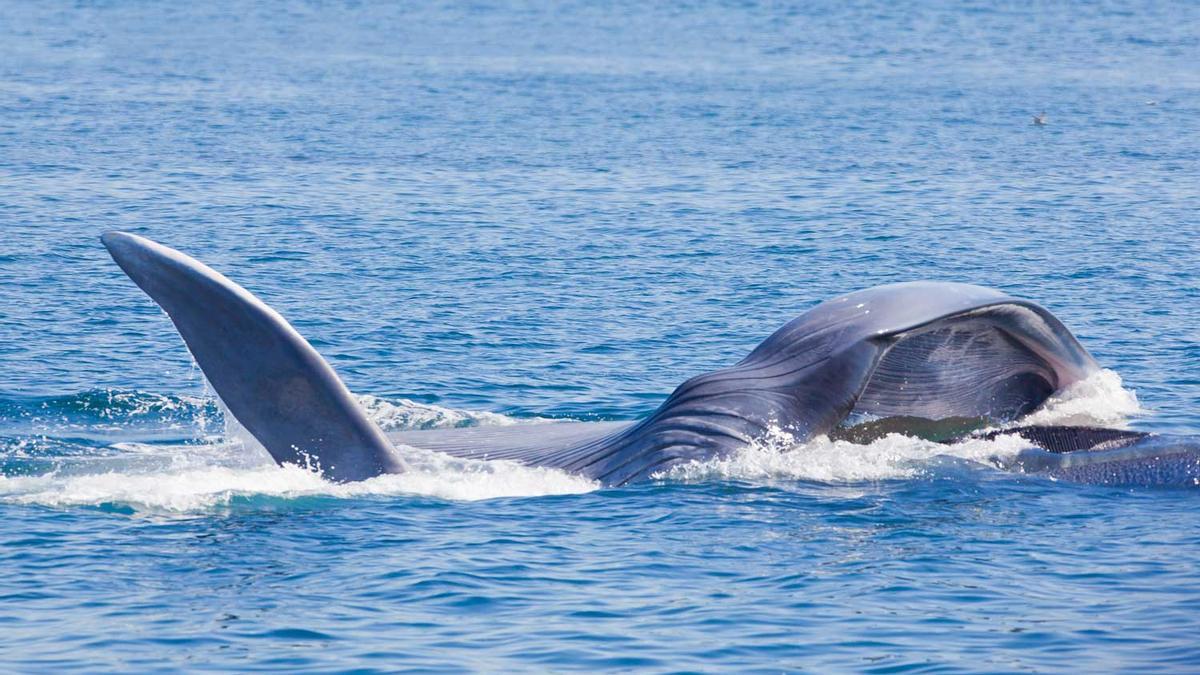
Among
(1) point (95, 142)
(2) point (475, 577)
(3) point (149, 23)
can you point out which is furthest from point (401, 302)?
(3) point (149, 23)

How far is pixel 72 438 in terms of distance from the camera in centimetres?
2120

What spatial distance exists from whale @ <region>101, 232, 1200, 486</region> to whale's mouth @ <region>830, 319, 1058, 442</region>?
2 cm

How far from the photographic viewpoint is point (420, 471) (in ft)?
60.7

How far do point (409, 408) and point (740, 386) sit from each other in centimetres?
589

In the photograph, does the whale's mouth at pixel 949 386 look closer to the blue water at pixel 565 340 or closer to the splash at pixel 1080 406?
the splash at pixel 1080 406

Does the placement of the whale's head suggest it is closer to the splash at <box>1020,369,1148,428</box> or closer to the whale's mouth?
the whale's mouth

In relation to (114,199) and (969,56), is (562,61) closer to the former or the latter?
(969,56)

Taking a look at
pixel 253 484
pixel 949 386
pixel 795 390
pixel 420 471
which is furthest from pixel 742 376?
pixel 253 484

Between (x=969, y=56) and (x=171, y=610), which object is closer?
(x=171, y=610)

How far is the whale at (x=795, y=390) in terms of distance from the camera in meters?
16.5

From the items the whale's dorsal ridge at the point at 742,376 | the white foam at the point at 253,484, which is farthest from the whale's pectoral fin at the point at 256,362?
the white foam at the point at 253,484

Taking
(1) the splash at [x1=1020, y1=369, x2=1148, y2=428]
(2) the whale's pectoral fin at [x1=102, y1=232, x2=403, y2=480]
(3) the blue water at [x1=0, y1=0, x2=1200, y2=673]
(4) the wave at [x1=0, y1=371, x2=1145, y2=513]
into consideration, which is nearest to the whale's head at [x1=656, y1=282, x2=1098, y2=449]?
(1) the splash at [x1=1020, y1=369, x2=1148, y2=428]

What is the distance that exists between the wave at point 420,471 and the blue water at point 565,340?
51 mm

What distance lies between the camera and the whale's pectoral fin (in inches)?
638
